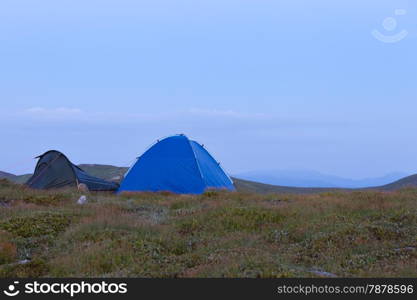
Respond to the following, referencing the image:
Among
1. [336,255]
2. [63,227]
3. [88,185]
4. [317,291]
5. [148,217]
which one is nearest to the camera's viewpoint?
[317,291]

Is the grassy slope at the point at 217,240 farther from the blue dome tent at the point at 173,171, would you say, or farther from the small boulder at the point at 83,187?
the small boulder at the point at 83,187

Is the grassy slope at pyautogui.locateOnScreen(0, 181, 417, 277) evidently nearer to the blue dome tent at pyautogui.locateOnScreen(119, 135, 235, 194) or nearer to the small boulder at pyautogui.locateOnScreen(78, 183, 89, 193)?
the blue dome tent at pyautogui.locateOnScreen(119, 135, 235, 194)

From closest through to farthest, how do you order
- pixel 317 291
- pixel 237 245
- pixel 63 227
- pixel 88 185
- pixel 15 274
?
pixel 317 291 < pixel 15 274 < pixel 237 245 < pixel 63 227 < pixel 88 185

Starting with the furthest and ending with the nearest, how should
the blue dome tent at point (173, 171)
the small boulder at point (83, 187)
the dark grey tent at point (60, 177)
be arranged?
1. the dark grey tent at point (60, 177)
2. the small boulder at point (83, 187)
3. the blue dome tent at point (173, 171)

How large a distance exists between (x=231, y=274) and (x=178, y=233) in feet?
14.7

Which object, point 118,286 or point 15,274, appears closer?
point 118,286

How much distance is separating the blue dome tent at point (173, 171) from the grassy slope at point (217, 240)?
246 inches

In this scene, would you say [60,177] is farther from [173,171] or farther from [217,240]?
[217,240]

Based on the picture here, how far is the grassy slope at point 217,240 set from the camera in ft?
28.4

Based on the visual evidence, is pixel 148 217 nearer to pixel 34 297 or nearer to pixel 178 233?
pixel 178 233

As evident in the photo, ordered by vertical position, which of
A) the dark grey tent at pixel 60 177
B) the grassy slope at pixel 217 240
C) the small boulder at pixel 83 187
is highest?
the dark grey tent at pixel 60 177

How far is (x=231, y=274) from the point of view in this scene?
25.2ft

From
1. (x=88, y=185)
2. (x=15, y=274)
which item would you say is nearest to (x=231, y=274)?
(x=15, y=274)

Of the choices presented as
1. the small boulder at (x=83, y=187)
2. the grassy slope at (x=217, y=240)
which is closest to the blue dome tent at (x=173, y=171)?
the small boulder at (x=83, y=187)
